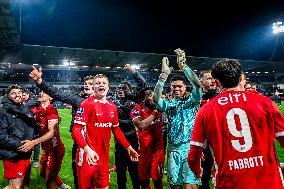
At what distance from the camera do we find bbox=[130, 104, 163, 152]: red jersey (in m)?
5.29

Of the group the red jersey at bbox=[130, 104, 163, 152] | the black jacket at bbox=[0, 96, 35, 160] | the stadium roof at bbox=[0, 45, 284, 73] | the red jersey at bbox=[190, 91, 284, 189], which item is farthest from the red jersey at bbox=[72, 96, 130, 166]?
the stadium roof at bbox=[0, 45, 284, 73]

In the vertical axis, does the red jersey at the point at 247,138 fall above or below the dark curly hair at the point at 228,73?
below

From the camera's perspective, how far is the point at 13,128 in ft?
15.6

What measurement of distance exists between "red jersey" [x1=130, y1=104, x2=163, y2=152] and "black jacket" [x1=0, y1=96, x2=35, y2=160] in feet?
5.96

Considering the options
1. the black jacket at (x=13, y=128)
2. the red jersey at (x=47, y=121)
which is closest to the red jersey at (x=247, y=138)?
the black jacket at (x=13, y=128)

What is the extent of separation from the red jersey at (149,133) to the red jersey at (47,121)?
4.70 feet

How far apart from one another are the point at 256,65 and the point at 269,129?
63923 mm

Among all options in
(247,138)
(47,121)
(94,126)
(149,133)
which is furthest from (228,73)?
(47,121)

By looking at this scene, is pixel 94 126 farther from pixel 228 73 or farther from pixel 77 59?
pixel 77 59

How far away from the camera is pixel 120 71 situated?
179 feet

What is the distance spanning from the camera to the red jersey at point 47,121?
210 inches

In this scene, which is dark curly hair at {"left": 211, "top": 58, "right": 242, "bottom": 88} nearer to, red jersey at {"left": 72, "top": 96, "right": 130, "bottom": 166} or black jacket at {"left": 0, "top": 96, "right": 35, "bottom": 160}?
red jersey at {"left": 72, "top": 96, "right": 130, "bottom": 166}

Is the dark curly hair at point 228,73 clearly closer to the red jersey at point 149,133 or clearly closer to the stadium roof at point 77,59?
the red jersey at point 149,133

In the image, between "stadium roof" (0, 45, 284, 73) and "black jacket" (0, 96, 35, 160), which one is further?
"stadium roof" (0, 45, 284, 73)
